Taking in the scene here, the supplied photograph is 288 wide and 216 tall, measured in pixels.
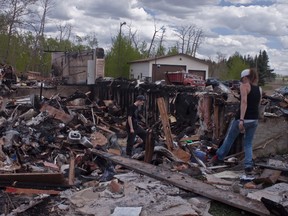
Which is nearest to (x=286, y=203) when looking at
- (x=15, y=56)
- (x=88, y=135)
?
(x=88, y=135)

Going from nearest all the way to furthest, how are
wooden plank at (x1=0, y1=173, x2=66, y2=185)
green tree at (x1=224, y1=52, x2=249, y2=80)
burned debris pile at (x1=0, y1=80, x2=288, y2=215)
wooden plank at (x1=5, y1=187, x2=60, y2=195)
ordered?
burned debris pile at (x1=0, y1=80, x2=288, y2=215)
wooden plank at (x1=5, y1=187, x2=60, y2=195)
wooden plank at (x1=0, y1=173, x2=66, y2=185)
green tree at (x1=224, y1=52, x2=249, y2=80)

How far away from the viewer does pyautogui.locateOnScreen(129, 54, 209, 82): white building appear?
1853 inches

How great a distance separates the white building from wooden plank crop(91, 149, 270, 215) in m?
39.0

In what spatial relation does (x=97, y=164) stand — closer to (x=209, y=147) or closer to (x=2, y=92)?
(x=209, y=147)

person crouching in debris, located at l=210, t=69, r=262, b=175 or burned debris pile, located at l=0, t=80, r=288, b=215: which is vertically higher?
person crouching in debris, located at l=210, t=69, r=262, b=175

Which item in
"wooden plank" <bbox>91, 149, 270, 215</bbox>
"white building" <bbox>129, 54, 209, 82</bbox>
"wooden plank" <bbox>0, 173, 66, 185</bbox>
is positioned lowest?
"wooden plank" <bbox>0, 173, 66, 185</bbox>

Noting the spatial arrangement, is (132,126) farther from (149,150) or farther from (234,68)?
(234,68)

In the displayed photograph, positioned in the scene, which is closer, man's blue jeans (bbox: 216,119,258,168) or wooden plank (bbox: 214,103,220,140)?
man's blue jeans (bbox: 216,119,258,168)

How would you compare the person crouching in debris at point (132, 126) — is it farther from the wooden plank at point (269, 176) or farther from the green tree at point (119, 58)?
the green tree at point (119, 58)

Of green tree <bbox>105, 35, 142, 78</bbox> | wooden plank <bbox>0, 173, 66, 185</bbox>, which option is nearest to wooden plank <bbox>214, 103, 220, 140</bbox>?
wooden plank <bbox>0, 173, 66, 185</bbox>

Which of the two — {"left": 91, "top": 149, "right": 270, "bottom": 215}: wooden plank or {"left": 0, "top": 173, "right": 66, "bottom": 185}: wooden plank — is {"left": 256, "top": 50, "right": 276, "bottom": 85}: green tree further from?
{"left": 0, "top": 173, "right": 66, "bottom": 185}: wooden plank

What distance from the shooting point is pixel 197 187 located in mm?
6164

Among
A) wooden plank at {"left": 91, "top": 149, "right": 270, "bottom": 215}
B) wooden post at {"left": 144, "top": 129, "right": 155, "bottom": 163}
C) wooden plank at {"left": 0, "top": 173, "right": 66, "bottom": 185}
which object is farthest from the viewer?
wooden post at {"left": 144, "top": 129, "right": 155, "bottom": 163}

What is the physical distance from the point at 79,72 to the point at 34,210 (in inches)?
750
